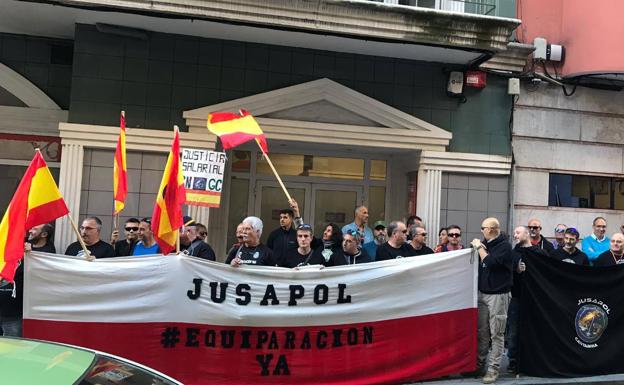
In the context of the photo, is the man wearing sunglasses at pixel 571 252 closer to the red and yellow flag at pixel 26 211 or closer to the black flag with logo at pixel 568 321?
the black flag with logo at pixel 568 321

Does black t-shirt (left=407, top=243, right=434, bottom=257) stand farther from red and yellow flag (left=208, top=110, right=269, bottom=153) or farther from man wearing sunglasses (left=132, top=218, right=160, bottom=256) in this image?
man wearing sunglasses (left=132, top=218, right=160, bottom=256)

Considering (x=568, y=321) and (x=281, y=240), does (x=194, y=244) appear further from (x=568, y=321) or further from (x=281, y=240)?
(x=568, y=321)

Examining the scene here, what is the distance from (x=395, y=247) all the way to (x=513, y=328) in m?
1.78

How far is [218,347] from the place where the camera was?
5.70 m

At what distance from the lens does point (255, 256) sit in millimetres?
6395

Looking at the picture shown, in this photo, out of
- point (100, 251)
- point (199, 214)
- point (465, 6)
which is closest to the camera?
point (100, 251)

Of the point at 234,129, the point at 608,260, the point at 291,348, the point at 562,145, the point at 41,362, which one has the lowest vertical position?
the point at 291,348

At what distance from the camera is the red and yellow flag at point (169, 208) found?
214 inches

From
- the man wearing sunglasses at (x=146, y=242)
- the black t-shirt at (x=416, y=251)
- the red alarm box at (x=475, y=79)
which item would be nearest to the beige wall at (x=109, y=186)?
the man wearing sunglasses at (x=146, y=242)

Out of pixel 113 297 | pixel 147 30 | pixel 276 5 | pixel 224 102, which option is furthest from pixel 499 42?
pixel 113 297

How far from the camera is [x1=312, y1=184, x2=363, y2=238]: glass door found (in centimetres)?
1047

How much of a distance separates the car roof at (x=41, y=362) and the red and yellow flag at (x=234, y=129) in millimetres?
5011

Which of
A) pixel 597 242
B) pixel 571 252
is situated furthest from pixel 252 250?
pixel 597 242

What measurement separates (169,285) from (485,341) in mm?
3711
